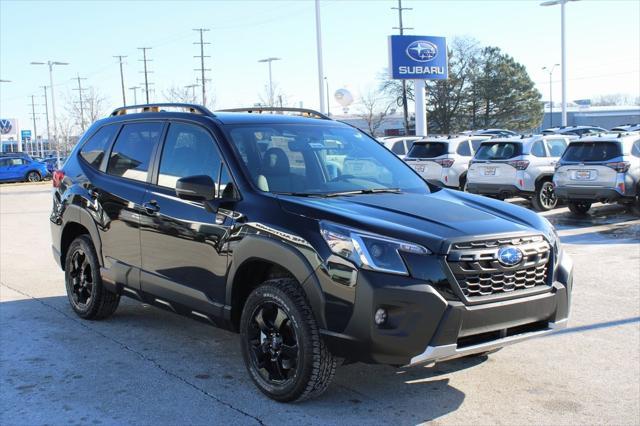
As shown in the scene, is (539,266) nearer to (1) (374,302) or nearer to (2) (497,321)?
(2) (497,321)

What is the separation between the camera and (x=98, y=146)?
6.43 meters

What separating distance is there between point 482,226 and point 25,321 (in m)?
4.41

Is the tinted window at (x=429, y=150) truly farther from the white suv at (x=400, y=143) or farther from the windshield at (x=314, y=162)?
the windshield at (x=314, y=162)

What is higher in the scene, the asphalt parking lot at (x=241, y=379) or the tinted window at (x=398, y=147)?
the tinted window at (x=398, y=147)

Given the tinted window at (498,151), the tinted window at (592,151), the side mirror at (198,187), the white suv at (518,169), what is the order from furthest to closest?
the tinted window at (498,151) < the white suv at (518,169) < the tinted window at (592,151) < the side mirror at (198,187)

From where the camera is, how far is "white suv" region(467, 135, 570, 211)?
52.2ft

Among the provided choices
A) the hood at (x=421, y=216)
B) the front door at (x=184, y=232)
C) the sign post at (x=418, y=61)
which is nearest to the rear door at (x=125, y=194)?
the front door at (x=184, y=232)

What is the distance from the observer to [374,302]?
148 inches

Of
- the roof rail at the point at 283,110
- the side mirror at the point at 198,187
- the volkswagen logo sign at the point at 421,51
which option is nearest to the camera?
the side mirror at the point at 198,187

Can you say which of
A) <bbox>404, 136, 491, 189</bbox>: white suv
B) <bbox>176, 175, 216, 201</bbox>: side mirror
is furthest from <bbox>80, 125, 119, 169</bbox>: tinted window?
<bbox>404, 136, 491, 189</bbox>: white suv

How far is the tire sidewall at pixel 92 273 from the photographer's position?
241 inches

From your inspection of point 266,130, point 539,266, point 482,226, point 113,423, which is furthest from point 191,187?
point 539,266

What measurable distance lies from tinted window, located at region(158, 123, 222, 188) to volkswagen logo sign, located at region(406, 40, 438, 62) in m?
28.2

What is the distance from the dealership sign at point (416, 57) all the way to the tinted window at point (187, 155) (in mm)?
27592
